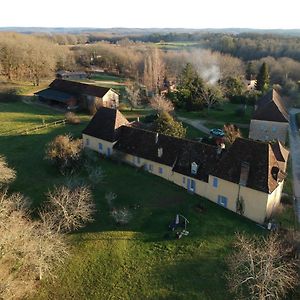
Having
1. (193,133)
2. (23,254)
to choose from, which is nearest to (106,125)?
(193,133)

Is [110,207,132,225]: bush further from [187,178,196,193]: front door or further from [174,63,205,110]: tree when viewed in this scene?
[174,63,205,110]: tree

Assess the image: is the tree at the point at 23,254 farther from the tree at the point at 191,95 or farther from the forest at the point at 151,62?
the forest at the point at 151,62

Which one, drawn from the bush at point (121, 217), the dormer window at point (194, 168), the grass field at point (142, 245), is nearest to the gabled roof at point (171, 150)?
the dormer window at point (194, 168)

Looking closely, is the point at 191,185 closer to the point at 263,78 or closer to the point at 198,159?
the point at 198,159

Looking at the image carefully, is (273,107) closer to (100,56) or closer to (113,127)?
(113,127)

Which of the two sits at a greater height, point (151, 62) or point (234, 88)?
point (151, 62)

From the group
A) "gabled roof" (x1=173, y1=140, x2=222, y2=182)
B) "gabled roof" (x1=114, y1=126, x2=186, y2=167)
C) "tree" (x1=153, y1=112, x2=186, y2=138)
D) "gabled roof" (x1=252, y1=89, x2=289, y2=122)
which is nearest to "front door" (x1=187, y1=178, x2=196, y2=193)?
"gabled roof" (x1=173, y1=140, x2=222, y2=182)
